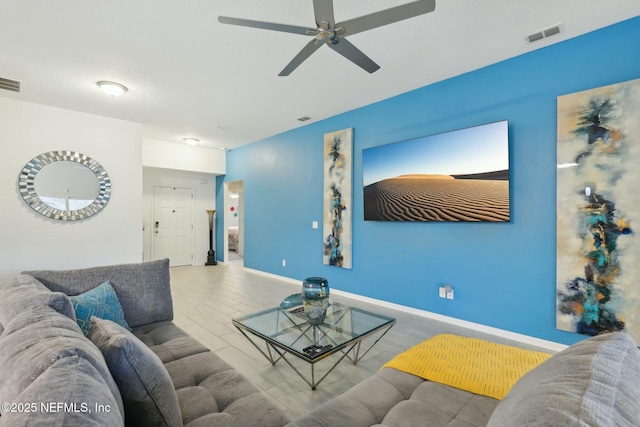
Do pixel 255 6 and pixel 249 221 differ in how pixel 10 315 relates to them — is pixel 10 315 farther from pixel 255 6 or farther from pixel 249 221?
pixel 249 221

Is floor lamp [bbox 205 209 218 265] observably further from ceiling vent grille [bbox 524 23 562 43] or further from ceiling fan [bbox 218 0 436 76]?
ceiling vent grille [bbox 524 23 562 43]

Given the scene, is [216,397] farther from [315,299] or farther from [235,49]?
[235,49]

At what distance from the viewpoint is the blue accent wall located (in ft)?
8.73

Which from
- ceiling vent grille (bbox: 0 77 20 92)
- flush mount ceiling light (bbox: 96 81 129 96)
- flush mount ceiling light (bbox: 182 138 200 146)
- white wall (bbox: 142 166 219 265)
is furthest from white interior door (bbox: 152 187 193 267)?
flush mount ceiling light (bbox: 96 81 129 96)

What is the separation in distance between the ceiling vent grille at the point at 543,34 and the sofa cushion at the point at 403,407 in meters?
2.94

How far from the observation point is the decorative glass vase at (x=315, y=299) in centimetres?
220

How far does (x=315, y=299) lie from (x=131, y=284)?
4.51 feet

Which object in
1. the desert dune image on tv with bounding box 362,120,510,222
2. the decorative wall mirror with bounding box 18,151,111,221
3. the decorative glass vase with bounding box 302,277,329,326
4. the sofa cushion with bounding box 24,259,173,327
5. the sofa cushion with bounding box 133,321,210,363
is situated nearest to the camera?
the sofa cushion with bounding box 133,321,210,363

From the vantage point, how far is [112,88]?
353 cm

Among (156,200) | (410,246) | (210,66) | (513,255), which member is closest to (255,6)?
(210,66)

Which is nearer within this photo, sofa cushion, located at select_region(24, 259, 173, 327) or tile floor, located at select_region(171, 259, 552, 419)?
sofa cushion, located at select_region(24, 259, 173, 327)

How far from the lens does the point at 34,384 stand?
67 centimetres

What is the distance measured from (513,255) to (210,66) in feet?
12.2

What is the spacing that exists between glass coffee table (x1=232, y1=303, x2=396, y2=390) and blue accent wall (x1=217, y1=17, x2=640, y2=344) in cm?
146
